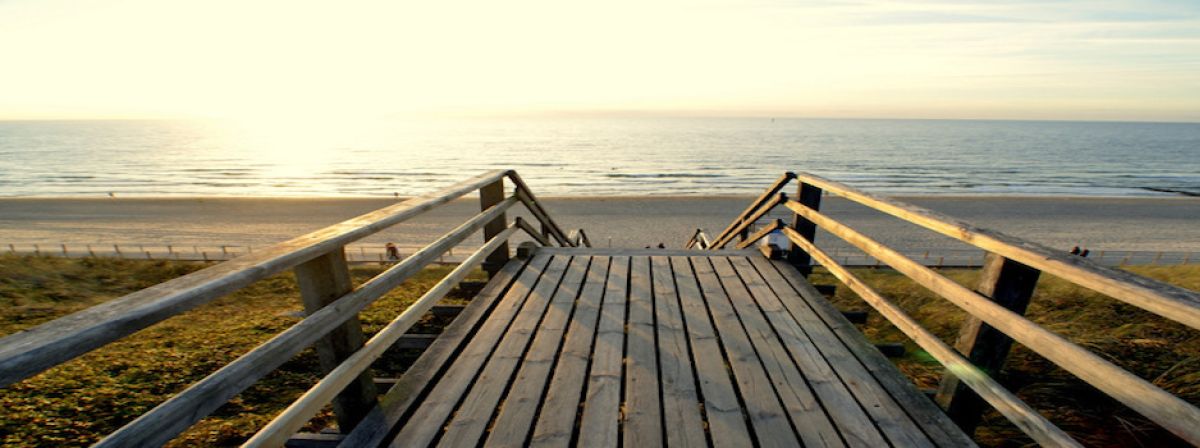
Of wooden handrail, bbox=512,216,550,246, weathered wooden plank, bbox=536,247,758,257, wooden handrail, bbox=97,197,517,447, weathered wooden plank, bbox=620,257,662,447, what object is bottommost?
weathered wooden plank, bbox=536,247,758,257

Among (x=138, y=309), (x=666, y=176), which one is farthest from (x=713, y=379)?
(x=666, y=176)

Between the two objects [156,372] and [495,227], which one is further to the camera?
[495,227]

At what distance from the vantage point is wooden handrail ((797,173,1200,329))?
1447mm

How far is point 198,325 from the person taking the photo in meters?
6.66

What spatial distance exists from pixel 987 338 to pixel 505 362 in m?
2.56

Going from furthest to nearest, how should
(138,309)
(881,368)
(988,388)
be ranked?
(881,368), (988,388), (138,309)

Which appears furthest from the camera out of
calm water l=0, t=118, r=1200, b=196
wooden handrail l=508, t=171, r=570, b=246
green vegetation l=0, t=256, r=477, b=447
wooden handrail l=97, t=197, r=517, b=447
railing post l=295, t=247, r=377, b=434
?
calm water l=0, t=118, r=1200, b=196

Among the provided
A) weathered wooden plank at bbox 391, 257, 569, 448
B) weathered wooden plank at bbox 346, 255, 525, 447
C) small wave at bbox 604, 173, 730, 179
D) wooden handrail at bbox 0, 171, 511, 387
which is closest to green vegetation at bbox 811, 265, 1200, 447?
weathered wooden plank at bbox 391, 257, 569, 448

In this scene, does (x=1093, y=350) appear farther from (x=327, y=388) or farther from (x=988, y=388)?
(x=327, y=388)

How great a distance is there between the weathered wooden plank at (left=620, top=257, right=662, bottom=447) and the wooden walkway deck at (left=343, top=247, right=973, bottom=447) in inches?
0.4

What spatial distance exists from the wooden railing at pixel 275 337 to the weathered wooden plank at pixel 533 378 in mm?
610

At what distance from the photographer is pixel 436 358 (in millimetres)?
3008

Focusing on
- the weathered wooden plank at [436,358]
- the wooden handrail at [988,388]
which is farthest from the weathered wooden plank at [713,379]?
the weathered wooden plank at [436,358]

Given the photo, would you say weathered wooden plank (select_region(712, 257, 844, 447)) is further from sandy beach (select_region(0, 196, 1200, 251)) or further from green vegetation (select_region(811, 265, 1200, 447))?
sandy beach (select_region(0, 196, 1200, 251))
